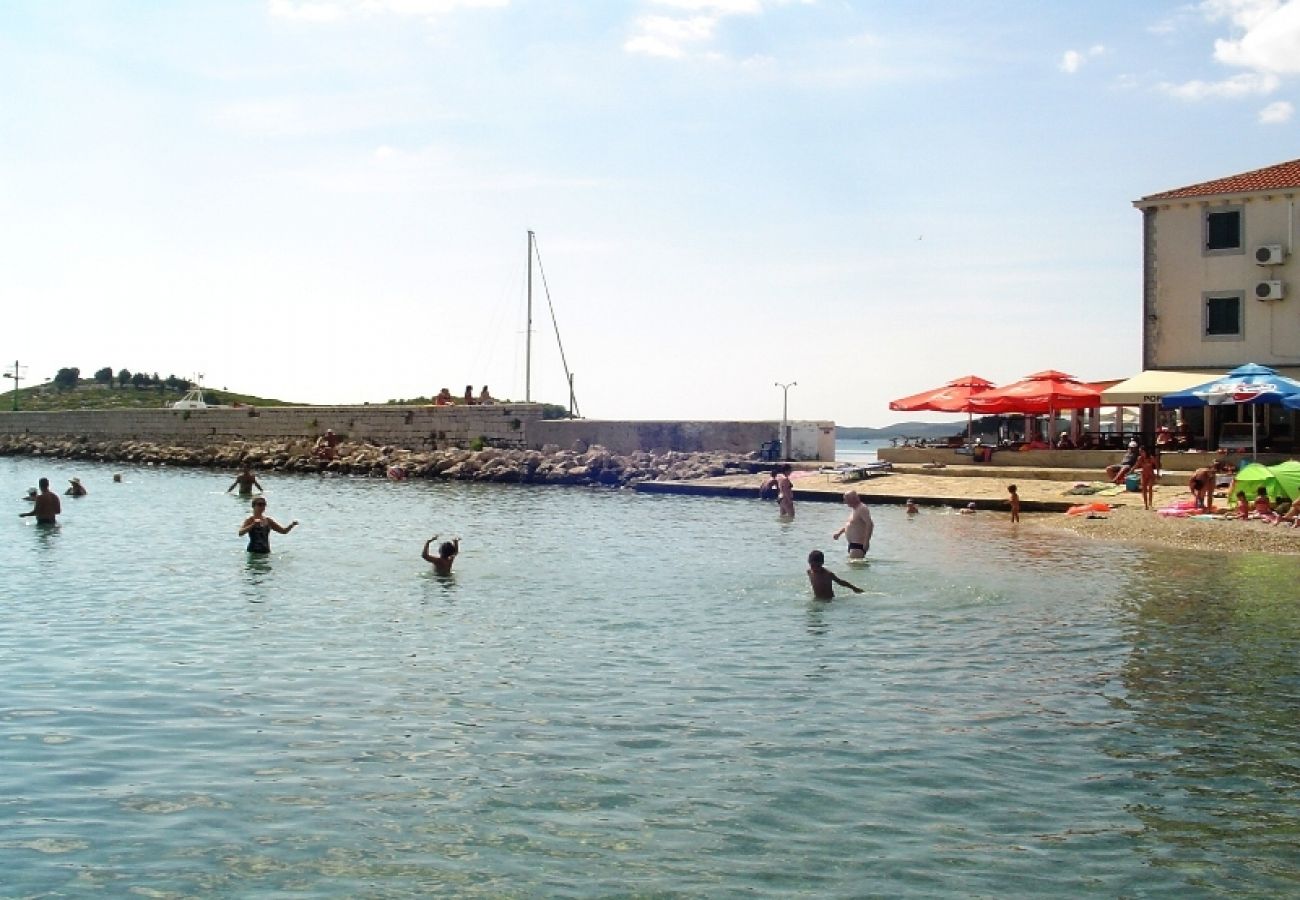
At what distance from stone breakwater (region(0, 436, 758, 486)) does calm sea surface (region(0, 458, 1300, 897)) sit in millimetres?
20871

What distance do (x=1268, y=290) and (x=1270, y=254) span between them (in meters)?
0.97

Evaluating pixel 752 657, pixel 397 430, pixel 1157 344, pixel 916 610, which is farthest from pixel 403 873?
pixel 397 430

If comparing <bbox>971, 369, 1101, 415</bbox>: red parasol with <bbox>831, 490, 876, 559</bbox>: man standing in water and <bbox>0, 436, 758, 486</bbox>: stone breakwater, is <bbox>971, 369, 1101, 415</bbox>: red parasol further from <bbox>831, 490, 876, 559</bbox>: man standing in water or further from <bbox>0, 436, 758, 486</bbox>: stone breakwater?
<bbox>831, 490, 876, 559</bbox>: man standing in water

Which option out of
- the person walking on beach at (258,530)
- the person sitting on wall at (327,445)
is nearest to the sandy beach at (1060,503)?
the person walking on beach at (258,530)

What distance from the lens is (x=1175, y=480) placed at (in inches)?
1143

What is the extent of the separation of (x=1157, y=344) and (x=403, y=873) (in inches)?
1327

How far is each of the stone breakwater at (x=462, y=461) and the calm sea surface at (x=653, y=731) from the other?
20.9 m

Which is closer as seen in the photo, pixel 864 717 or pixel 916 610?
pixel 864 717

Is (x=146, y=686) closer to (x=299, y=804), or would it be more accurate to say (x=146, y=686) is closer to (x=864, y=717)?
(x=299, y=804)

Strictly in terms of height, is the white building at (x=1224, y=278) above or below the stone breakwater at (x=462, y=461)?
above

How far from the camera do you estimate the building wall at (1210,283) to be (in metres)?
34.2

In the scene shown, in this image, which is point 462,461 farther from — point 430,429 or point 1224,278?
point 1224,278

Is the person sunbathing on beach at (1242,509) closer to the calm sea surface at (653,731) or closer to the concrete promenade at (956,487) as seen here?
the concrete promenade at (956,487)

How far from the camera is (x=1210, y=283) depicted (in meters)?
35.0
